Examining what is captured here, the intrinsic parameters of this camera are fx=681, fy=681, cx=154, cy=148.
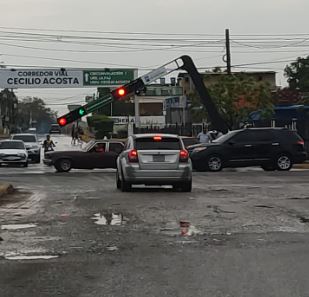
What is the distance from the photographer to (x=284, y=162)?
27.9 m

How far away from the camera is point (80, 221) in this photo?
11938 millimetres

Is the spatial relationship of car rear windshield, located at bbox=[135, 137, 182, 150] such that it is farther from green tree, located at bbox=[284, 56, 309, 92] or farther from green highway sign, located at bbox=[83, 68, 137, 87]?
green tree, located at bbox=[284, 56, 309, 92]

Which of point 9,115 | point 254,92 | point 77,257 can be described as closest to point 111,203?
point 77,257

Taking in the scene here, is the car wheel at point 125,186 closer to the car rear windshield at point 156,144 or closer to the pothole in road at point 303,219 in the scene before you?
the car rear windshield at point 156,144

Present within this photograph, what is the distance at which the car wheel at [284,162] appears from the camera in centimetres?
2780

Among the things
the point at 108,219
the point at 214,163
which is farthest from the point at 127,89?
the point at 108,219

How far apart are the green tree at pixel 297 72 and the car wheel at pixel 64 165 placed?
61459 mm

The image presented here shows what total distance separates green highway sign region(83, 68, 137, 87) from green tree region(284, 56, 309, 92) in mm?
44683

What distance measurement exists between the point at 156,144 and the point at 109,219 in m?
6.02

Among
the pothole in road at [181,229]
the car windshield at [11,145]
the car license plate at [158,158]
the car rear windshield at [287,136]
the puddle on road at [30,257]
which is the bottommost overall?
the pothole in road at [181,229]

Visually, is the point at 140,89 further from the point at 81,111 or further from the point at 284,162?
the point at 284,162

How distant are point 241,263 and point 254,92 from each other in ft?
118

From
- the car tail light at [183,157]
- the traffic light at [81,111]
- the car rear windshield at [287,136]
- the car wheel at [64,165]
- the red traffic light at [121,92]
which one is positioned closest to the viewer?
the car tail light at [183,157]

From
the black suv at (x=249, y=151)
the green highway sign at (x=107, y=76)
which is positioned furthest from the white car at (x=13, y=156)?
the green highway sign at (x=107, y=76)
